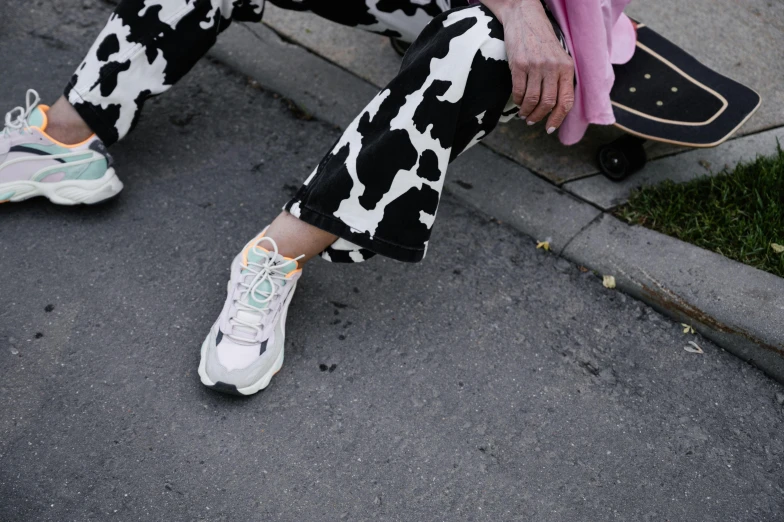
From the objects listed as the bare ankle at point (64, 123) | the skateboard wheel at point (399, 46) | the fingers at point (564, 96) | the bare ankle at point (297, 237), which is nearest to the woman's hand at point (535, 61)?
the fingers at point (564, 96)

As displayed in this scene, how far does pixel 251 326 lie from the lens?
5.35 feet

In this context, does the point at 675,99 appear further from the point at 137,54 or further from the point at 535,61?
the point at 137,54

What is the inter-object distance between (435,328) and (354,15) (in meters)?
0.89

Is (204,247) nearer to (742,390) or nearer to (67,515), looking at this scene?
(67,515)

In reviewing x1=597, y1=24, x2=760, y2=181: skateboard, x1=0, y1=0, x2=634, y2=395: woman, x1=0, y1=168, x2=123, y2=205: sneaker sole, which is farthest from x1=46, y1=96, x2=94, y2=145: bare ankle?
x1=597, y1=24, x2=760, y2=181: skateboard

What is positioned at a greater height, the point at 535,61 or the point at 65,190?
the point at 535,61

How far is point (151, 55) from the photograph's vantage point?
1830mm

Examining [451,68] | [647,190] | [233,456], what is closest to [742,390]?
[647,190]

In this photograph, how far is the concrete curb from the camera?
1792 mm

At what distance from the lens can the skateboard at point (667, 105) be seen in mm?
2002

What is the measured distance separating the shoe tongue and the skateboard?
1610mm

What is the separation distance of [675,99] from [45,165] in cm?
184

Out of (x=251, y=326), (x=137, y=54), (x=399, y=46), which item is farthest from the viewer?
(x=399, y=46)

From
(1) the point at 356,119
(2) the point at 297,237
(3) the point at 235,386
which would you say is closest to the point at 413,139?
(1) the point at 356,119
